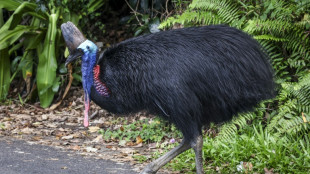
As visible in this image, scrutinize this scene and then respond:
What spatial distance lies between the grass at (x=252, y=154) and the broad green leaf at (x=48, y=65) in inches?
92.0

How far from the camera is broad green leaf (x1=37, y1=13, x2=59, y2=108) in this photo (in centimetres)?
645

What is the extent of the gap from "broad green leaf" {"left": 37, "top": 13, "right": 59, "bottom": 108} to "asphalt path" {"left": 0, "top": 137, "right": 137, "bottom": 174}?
159 centimetres

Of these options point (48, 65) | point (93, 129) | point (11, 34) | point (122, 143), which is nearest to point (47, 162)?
point (122, 143)

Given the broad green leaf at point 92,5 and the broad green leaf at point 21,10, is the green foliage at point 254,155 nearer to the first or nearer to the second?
the broad green leaf at point 92,5

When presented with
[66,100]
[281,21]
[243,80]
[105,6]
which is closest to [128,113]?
[243,80]

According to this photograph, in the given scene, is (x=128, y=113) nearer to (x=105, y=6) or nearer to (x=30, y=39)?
(x=30, y=39)

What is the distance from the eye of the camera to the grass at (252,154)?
3.96 meters

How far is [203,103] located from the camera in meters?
3.45

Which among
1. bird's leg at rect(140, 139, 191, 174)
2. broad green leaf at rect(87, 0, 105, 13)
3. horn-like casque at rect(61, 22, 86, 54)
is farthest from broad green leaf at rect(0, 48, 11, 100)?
bird's leg at rect(140, 139, 191, 174)

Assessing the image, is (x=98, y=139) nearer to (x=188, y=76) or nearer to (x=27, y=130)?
(x=27, y=130)

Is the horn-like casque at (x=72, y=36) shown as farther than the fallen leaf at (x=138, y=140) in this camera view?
No

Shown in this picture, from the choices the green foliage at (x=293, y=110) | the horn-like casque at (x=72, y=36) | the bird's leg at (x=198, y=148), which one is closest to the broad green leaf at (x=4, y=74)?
the horn-like casque at (x=72, y=36)

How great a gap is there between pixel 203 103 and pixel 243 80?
12.5 inches

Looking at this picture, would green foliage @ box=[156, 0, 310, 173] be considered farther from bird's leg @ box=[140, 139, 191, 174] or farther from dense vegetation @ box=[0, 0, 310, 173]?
bird's leg @ box=[140, 139, 191, 174]
